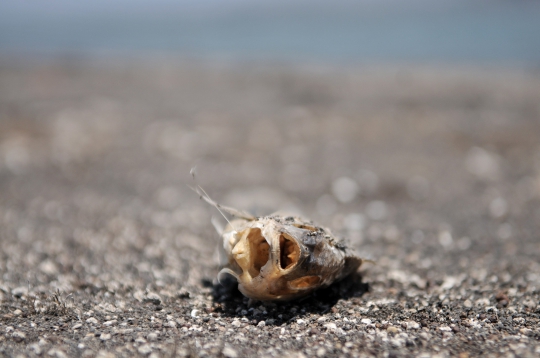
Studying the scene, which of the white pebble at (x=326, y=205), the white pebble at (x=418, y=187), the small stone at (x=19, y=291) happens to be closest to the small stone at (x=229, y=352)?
the small stone at (x=19, y=291)

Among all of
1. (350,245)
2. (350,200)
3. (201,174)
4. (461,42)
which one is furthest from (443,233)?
(461,42)

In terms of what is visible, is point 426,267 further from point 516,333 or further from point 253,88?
point 253,88

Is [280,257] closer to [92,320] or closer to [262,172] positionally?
[92,320]

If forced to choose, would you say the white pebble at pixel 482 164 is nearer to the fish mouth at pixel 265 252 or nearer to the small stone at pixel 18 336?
the fish mouth at pixel 265 252

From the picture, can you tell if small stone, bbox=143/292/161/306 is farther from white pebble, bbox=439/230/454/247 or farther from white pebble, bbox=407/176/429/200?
white pebble, bbox=407/176/429/200

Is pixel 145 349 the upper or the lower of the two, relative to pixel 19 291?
lower

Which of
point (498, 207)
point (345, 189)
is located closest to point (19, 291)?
point (345, 189)

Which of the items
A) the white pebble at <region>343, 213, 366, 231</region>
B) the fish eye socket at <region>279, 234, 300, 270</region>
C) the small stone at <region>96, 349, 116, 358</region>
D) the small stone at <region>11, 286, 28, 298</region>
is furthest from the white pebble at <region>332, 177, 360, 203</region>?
the small stone at <region>96, 349, 116, 358</region>
